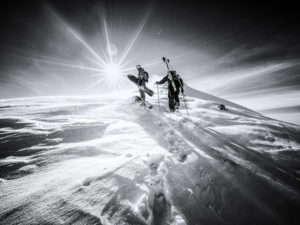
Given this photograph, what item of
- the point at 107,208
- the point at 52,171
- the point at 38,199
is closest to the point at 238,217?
the point at 107,208

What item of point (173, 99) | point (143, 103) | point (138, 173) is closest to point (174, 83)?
point (173, 99)

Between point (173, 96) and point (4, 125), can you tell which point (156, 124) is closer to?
point (173, 96)

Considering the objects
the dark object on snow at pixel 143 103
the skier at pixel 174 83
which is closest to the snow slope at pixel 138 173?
the skier at pixel 174 83

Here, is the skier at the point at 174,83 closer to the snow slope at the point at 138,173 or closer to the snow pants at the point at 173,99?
the snow pants at the point at 173,99

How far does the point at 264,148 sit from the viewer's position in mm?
8023

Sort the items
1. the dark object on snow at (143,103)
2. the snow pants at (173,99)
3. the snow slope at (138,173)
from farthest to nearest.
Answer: the dark object on snow at (143,103), the snow pants at (173,99), the snow slope at (138,173)

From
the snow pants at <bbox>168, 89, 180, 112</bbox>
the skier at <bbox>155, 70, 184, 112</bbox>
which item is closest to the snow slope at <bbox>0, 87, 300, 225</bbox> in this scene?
the snow pants at <bbox>168, 89, 180, 112</bbox>

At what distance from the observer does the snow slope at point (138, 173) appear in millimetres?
3346

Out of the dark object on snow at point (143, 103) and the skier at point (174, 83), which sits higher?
the skier at point (174, 83)

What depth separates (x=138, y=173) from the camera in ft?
15.1

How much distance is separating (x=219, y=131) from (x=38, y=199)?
9.15 metres

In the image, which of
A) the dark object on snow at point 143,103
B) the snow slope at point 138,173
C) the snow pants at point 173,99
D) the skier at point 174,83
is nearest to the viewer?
the snow slope at point 138,173

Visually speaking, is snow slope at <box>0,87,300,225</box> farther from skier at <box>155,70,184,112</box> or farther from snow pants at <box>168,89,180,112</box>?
skier at <box>155,70,184,112</box>

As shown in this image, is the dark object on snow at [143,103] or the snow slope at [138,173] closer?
the snow slope at [138,173]
